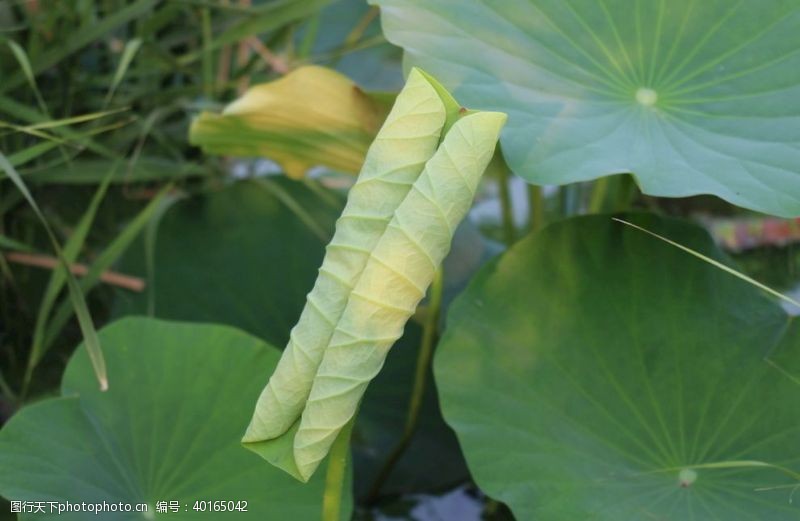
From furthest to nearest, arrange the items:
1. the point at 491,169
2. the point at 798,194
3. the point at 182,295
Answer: the point at 491,169, the point at 182,295, the point at 798,194

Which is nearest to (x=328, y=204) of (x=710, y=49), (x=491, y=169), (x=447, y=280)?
(x=447, y=280)

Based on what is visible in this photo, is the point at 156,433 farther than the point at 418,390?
No

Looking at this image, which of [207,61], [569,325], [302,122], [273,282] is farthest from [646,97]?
[207,61]

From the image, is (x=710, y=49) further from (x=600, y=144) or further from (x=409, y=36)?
(x=409, y=36)

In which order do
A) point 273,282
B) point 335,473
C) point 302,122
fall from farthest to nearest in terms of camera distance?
point 273,282, point 302,122, point 335,473

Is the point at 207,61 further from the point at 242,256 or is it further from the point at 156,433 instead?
the point at 156,433

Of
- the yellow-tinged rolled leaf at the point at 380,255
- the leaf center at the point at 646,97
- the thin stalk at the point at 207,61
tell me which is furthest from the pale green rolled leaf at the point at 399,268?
the thin stalk at the point at 207,61

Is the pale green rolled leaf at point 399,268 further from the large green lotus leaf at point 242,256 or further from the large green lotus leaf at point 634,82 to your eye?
the large green lotus leaf at point 242,256
